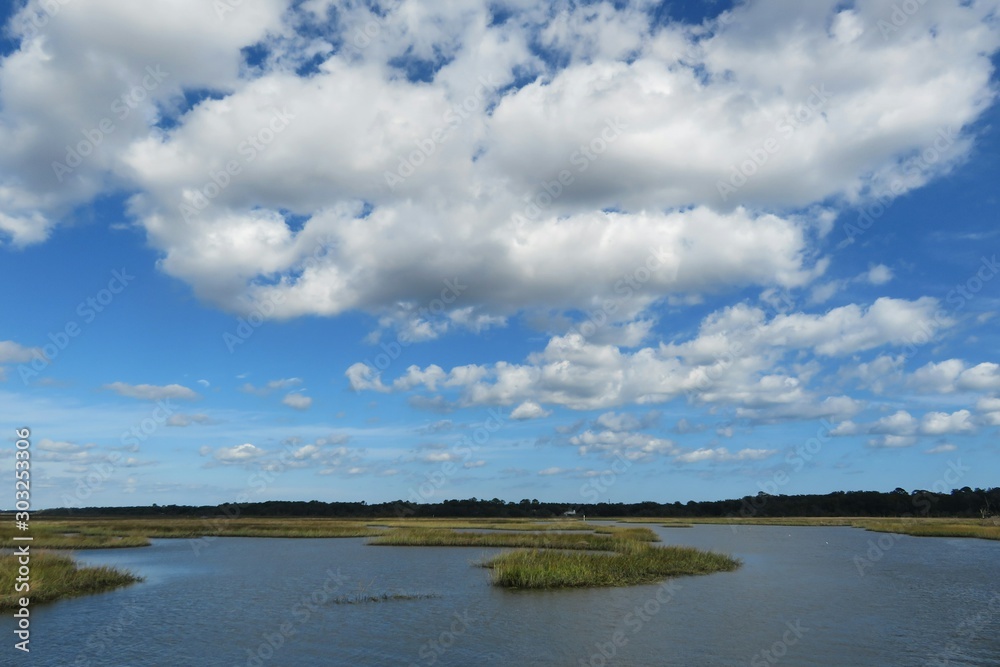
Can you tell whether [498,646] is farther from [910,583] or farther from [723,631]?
[910,583]

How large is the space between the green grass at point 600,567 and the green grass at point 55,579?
18541 millimetres

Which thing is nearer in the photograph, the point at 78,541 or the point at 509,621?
the point at 509,621

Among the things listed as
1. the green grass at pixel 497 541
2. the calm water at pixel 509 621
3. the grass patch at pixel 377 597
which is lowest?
the calm water at pixel 509 621

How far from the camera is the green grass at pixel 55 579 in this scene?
87.0 feet

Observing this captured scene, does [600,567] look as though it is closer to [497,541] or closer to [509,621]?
[509,621]

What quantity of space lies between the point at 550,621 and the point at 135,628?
48.3ft

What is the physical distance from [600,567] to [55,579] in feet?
83.2

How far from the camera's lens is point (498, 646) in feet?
72.7

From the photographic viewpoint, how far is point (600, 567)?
36719 mm

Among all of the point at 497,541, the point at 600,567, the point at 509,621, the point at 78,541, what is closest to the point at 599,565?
the point at 600,567

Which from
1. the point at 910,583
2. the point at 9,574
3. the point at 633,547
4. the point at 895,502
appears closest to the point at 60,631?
the point at 9,574

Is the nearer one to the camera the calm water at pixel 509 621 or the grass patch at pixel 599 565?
the calm water at pixel 509 621

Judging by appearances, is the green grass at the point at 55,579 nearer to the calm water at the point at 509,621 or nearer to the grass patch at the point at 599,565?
the calm water at the point at 509,621

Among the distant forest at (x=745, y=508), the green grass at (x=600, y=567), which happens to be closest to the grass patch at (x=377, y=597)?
the green grass at (x=600, y=567)
